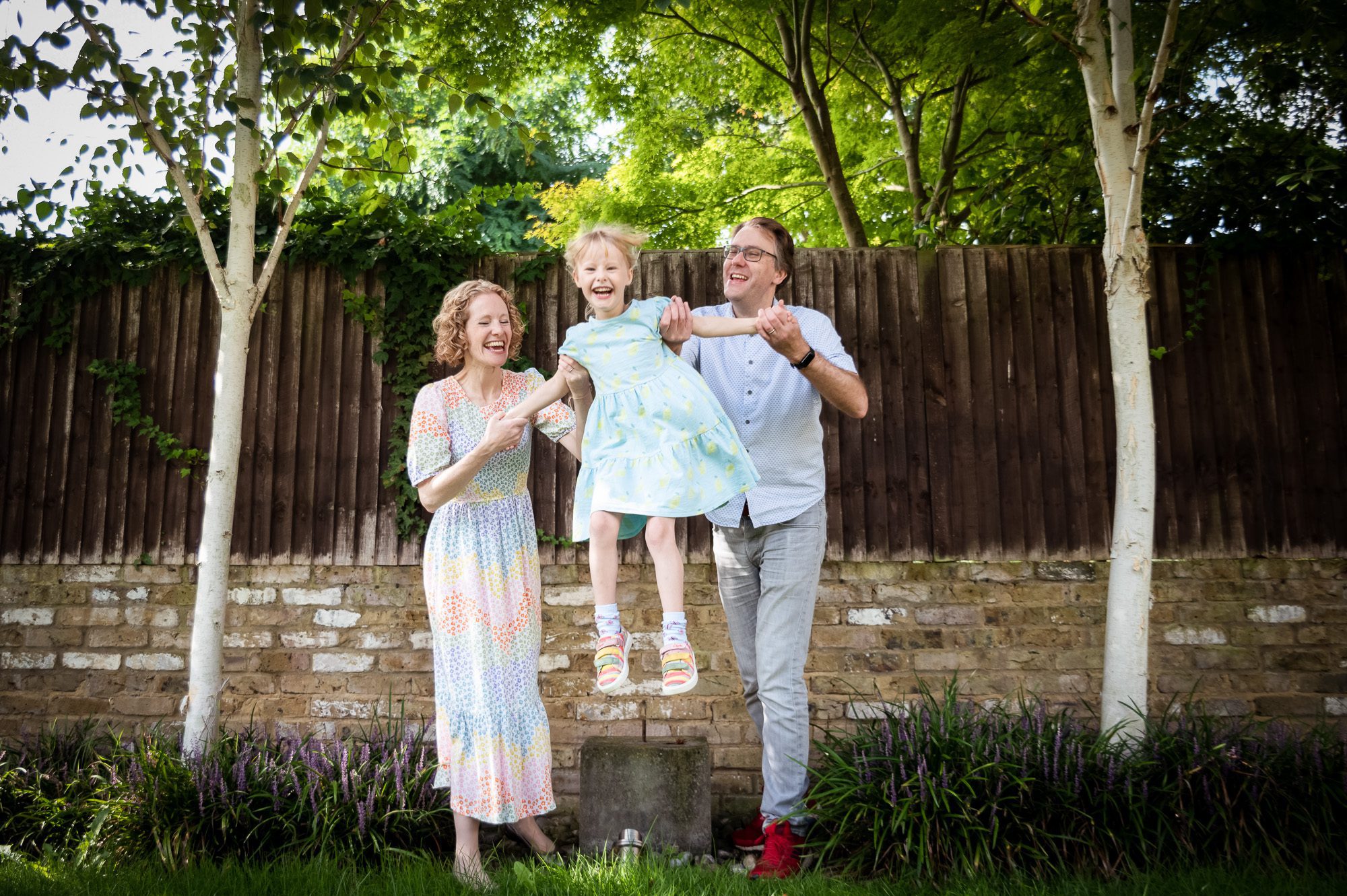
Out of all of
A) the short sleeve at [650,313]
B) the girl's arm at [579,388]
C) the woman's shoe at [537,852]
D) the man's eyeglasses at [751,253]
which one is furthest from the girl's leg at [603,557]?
the man's eyeglasses at [751,253]

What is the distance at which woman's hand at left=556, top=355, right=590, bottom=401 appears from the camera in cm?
297

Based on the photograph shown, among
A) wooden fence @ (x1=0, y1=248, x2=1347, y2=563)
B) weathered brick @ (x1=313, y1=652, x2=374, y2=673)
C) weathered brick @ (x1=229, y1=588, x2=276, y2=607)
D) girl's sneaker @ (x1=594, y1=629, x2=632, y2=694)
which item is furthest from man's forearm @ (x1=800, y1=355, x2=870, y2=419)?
weathered brick @ (x1=229, y1=588, x2=276, y2=607)

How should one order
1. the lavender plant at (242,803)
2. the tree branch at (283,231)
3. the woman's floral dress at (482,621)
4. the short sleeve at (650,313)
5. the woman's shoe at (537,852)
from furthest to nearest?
the tree branch at (283,231) → the lavender plant at (242,803) → the woman's floral dress at (482,621) → the woman's shoe at (537,852) → the short sleeve at (650,313)

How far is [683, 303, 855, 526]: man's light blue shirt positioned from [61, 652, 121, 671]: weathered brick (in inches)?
146

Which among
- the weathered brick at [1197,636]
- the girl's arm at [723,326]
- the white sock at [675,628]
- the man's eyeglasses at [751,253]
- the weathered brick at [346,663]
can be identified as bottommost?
the weathered brick at [346,663]

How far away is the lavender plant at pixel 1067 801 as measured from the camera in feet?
10.7

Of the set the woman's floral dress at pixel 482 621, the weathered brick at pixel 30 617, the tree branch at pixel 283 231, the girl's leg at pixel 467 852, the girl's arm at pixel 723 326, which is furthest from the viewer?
the weathered brick at pixel 30 617

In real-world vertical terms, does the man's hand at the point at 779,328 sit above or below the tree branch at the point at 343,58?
below

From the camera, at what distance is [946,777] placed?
3.38 meters

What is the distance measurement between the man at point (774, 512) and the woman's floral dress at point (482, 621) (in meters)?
0.79

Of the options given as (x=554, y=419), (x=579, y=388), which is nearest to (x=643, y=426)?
(x=579, y=388)

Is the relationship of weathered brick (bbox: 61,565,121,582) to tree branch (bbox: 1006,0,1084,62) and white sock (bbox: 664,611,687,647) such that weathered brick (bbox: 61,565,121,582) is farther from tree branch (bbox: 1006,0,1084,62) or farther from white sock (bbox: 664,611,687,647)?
tree branch (bbox: 1006,0,1084,62)

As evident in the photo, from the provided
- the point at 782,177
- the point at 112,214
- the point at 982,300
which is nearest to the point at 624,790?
the point at 982,300

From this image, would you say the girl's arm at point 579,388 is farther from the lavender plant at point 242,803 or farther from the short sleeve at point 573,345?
the lavender plant at point 242,803
